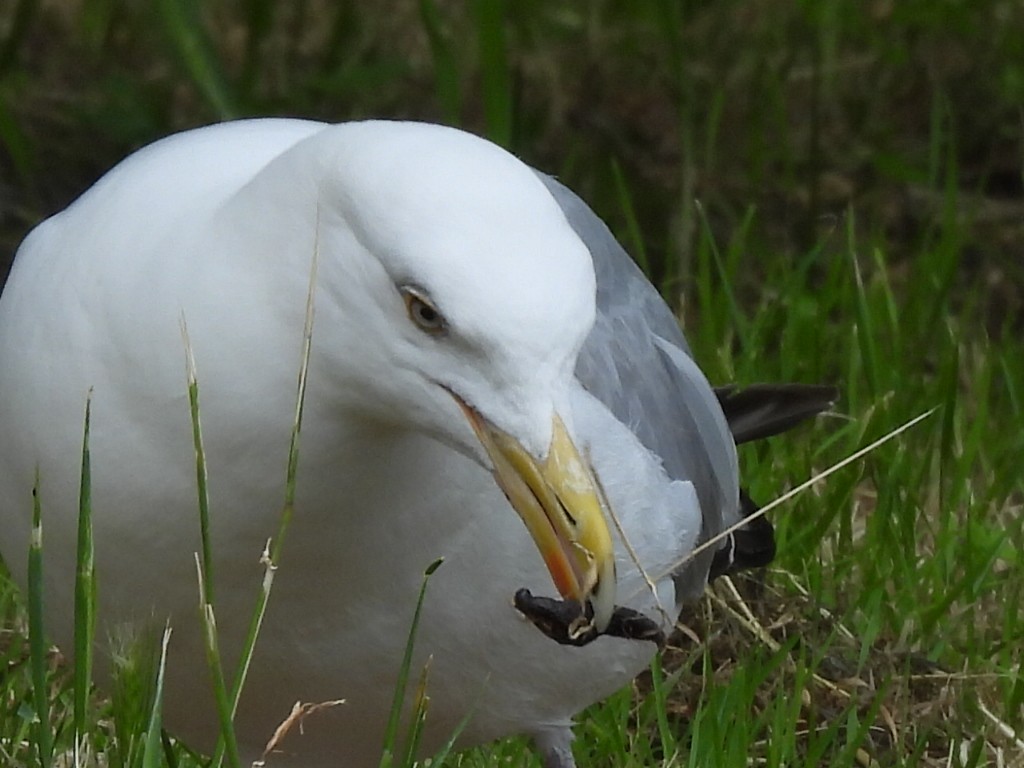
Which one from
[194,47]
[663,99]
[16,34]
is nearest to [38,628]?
[194,47]

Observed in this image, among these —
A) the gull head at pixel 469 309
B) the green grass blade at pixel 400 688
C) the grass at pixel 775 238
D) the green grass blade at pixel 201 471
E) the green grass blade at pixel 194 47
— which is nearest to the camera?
the gull head at pixel 469 309

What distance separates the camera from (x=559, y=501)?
2.10 metres

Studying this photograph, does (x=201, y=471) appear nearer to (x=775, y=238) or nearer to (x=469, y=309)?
(x=469, y=309)

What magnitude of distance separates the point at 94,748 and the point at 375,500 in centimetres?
67

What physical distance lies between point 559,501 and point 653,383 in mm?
1099

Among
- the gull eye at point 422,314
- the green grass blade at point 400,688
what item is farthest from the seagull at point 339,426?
the green grass blade at point 400,688

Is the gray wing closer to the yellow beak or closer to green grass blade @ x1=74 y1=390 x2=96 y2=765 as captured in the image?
the yellow beak

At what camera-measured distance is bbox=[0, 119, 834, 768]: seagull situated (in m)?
2.06

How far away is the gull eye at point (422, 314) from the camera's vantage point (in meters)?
2.04

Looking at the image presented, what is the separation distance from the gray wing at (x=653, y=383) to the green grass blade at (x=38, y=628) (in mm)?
872

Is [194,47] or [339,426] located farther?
[194,47]

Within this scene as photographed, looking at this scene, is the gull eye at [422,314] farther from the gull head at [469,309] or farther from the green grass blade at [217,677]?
the green grass blade at [217,677]

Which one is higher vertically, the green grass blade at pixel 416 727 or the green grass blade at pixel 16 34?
the green grass blade at pixel 416 727

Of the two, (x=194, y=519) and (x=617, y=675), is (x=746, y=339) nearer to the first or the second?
(x=617, y=675)
